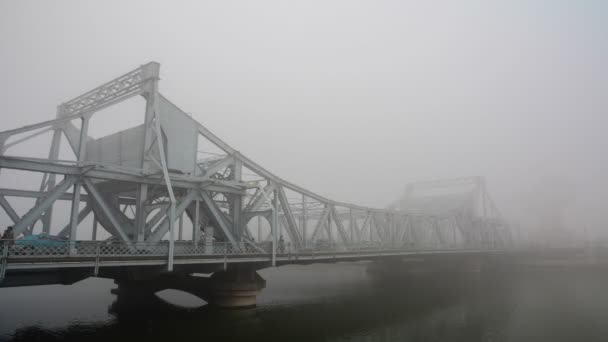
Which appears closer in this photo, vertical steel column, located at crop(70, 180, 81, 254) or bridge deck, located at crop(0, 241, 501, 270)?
bridge deck, located at crop(0, 241, 501, 270)

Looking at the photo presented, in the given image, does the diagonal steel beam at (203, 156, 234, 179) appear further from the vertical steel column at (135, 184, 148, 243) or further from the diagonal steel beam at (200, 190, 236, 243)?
the vertical steel column at (135, 184, 148, 243)

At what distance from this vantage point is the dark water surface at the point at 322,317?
28.0 m

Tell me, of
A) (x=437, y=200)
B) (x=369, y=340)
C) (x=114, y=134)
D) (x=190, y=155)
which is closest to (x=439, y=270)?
(x=437, y=200)

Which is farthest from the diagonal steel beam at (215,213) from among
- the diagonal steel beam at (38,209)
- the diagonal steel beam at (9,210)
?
the diagonal steel beam at (9,210)

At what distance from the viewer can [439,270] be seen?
79.4 meters

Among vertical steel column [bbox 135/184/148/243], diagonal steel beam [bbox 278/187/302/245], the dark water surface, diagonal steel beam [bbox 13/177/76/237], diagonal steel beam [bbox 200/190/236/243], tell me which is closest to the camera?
diagonal steel beam [bbox 13/177/76/237]

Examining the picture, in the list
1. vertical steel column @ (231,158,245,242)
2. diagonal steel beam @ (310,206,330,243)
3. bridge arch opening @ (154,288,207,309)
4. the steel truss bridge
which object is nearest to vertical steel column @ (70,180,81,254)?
the steel truss bridge

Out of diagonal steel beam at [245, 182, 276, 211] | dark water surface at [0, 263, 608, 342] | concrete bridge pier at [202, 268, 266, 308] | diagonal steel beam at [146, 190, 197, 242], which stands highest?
diagonal steel beam at [245, 182, 276, 211]

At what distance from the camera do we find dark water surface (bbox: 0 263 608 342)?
→ 2803cm

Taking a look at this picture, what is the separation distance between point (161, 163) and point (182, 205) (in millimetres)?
4034

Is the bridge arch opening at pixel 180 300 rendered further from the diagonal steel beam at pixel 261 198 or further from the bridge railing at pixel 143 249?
the diagonal steel beam at pixel 261 198

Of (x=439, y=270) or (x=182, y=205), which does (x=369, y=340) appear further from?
(x=439, y=270)

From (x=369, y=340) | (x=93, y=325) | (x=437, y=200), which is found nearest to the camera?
(x=369, y=340)

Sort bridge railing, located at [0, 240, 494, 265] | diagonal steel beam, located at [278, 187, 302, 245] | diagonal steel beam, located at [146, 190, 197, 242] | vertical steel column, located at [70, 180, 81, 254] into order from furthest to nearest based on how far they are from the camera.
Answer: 1. diagonal steel beam, located at [278, 187, 302, 245]
2. diagonal steel beam, located at [146, 190, 197, 242]
3. vertical steel column, located at [70, 180, 81, 254]
4. bridge railing, located at [0, 240, 494, 265]
